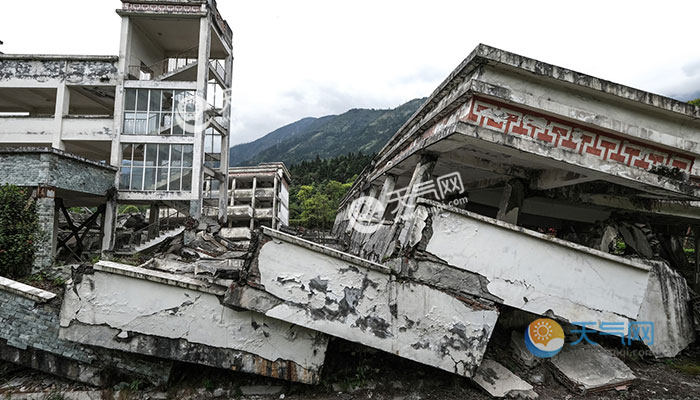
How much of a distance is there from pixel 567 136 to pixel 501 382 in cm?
311

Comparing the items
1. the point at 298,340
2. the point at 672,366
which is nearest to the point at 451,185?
the point at 672,366

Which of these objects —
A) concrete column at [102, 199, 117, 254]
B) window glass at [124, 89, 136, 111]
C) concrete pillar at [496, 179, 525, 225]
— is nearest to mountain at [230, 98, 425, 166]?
window glass at [124, 89, 136, 111]

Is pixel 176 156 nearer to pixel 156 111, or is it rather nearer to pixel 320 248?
pixel 156 111

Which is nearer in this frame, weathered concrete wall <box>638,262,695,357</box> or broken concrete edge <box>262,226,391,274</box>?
broken concrete edge <box>262,226,391,274</box>

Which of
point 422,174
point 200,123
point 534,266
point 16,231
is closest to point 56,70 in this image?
point 200,123

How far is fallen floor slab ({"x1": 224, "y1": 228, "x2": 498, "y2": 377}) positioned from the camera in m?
3.70

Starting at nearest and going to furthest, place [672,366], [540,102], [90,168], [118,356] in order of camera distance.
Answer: [118,356] < [540,102] < [672,366] < [90,168]

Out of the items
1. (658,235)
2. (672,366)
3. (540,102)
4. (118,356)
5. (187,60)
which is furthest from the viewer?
(187,60)

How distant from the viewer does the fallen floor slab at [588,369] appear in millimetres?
3947

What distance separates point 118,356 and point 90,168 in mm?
8334

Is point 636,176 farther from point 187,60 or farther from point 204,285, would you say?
point 187,60

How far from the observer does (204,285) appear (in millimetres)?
3820

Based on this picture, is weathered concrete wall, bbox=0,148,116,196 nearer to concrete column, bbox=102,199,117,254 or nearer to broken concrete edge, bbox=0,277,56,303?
concrete column, bbox=102,199,117,254

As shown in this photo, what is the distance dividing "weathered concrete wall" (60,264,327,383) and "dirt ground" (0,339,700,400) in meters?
0.31
